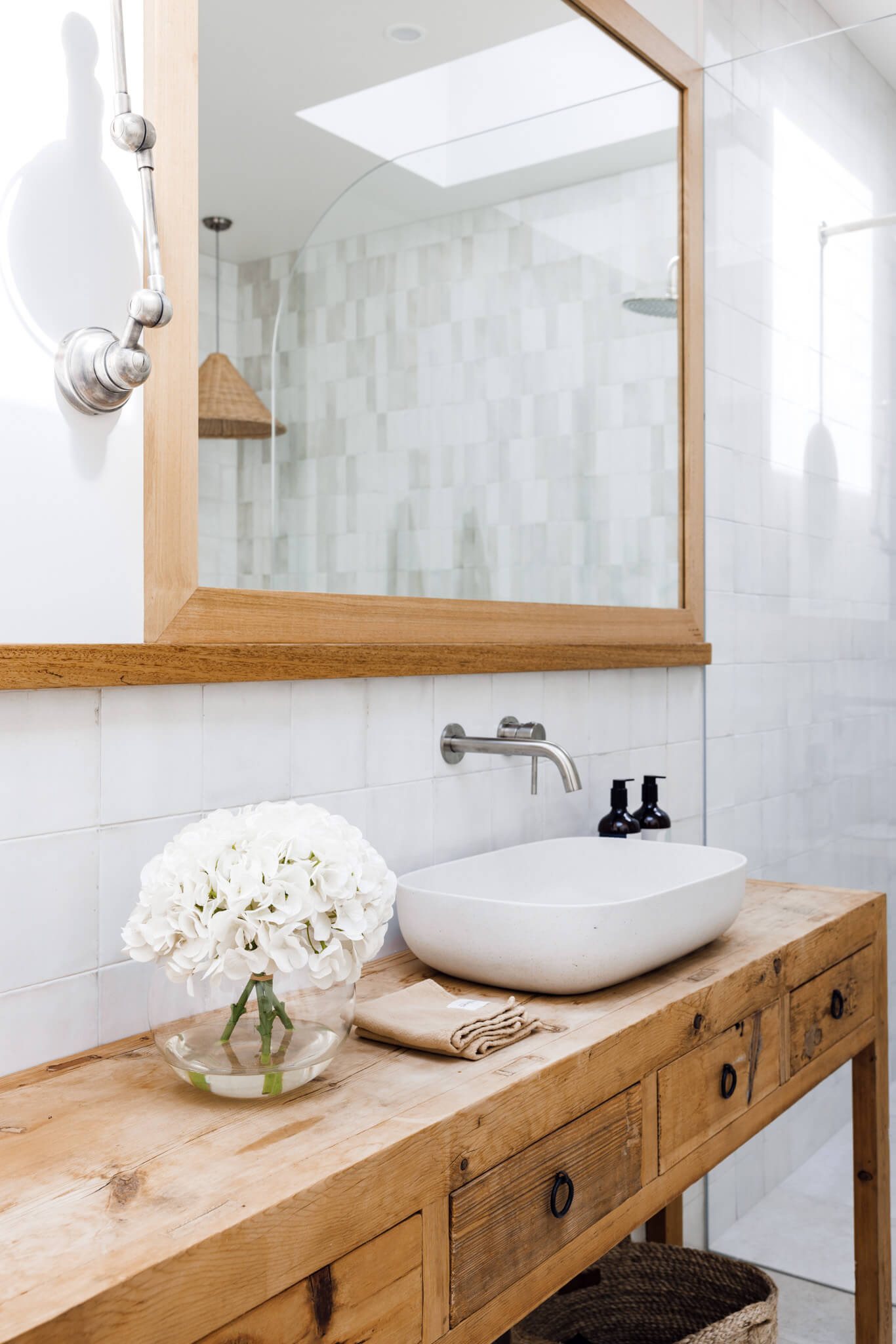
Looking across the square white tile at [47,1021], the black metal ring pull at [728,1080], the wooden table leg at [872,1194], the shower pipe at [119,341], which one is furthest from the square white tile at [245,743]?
→ the wooden table leg at [872,1194]

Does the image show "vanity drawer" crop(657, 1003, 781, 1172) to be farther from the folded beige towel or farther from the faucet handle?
the faucet handle

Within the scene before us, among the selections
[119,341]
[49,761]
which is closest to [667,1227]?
[49,761]

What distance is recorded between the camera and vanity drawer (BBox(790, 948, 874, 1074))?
1649mm

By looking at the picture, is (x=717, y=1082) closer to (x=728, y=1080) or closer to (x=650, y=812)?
(x=728, y=1080)

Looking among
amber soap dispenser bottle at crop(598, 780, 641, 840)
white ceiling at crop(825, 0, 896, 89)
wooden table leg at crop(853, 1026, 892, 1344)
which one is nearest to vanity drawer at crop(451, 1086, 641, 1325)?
amber soap dispenser bottle at crop(598, 780, 641, 840)

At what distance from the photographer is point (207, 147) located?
53.6 inches

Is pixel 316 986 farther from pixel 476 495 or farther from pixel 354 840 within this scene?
pixel 476 495

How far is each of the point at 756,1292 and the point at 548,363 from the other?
160 centimetres

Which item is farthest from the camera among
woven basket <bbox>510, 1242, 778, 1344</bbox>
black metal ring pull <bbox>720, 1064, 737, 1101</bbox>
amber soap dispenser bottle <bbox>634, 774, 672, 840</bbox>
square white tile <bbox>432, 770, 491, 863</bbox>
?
amber soap dispenser bottle <bbox>634, 774, 672, 840</bbox>

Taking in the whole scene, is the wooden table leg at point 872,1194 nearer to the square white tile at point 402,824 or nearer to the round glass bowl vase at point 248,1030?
the square white tile at point 402,824

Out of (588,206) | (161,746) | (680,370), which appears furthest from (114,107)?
(680,370)

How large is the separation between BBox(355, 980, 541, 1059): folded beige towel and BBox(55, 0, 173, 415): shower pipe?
0.70 m

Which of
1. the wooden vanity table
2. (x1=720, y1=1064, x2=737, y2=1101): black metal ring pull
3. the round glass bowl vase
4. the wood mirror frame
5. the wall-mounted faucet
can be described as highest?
the wood mirror frame

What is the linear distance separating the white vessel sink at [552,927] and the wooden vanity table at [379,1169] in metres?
0.04
